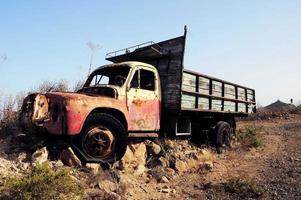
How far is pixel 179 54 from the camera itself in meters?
9.25

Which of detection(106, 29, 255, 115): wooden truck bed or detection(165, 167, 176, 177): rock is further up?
detection(106, 29, 255, 115): wooden truck bed

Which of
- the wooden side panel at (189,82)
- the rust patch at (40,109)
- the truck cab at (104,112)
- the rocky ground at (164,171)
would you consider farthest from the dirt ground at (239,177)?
the rust patch at (40,109)

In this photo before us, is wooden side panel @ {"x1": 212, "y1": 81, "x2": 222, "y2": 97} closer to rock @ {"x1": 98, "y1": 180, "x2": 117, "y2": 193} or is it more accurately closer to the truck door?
Result: the truck door

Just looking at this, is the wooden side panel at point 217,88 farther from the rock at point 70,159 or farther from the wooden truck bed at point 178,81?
the rock at point 70,159

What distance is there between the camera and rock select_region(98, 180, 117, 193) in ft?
20.5

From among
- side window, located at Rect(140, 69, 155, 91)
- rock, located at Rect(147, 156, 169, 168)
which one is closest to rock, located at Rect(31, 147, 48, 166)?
rock, located at Rect(147, 156, 169, 168)

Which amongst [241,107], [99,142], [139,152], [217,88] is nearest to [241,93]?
[241,107]

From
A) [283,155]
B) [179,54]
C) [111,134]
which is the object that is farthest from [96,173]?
[283,155]

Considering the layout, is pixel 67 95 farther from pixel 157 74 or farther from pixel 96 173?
pixel 157 74

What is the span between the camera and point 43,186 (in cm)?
514

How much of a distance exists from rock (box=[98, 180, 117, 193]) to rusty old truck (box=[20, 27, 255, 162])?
0.73 metres

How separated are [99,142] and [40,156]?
3.62ft

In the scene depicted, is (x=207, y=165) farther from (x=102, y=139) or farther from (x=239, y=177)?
(x=102, y=139)

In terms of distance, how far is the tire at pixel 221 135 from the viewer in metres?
10.9
